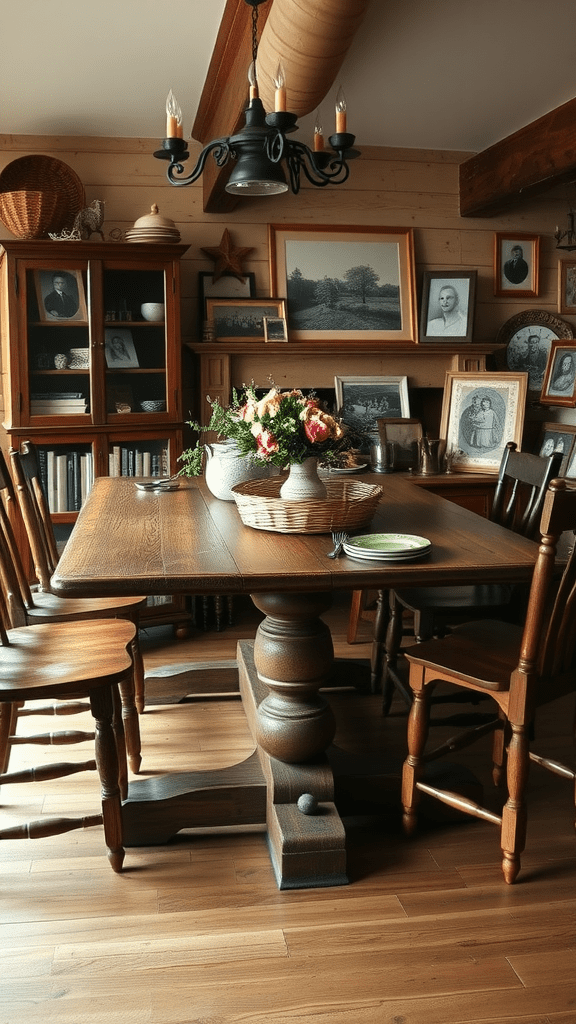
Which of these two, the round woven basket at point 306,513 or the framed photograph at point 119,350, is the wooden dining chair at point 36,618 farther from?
the framed photograph at point 119,350

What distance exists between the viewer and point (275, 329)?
463 cm

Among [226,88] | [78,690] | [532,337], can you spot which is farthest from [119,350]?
[78,690]

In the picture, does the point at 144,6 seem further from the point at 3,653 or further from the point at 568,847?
the point at 568,847

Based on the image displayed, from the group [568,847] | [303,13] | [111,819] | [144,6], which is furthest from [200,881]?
[144,6]

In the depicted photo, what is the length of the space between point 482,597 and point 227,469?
955 mm

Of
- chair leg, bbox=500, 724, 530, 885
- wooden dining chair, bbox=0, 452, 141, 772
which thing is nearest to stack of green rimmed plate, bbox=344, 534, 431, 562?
chair leg, bbox=500, 724, 530, 885

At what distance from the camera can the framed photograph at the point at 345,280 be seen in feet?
15.4

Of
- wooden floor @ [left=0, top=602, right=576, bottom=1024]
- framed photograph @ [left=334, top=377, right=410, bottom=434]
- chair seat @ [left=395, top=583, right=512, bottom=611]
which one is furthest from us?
framed photograph @ [left=334, top=377, right=410, bottom=434]

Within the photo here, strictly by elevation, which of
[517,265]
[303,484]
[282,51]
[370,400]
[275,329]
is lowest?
[303,484]

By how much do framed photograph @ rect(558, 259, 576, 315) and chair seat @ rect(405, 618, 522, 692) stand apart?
288 cm

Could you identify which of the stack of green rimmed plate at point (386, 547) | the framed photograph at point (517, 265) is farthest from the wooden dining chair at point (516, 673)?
the framed photograph at point (517, 265)

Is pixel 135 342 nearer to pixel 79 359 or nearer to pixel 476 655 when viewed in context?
pixel 79 359

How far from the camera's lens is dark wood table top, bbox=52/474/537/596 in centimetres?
200

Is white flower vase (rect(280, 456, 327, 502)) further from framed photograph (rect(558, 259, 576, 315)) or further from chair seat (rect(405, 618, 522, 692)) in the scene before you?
framed photograph (rect(558, 259, 576, 315))
